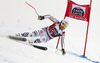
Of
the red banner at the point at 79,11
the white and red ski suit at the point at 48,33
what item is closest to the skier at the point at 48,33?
the white and red ski suit at the point at 48,33

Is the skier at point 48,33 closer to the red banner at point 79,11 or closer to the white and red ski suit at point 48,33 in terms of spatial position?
the white and red ski suit at point 48,33

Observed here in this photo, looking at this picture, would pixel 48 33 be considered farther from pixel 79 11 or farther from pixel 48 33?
pixel 79 11

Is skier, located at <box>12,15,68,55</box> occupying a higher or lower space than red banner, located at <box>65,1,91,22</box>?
lower

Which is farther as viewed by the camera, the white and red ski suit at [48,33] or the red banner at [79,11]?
the red banner at [79,11]

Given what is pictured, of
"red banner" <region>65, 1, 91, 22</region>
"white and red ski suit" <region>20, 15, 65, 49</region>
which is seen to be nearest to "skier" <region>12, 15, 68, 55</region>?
"white and red ski suit" <region>20, 15, 65, 49</region>

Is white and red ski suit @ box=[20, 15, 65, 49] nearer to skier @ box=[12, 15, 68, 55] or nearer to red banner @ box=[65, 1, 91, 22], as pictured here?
skier @ box=[12, 15, 68, 55]

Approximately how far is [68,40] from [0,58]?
6.65 meters

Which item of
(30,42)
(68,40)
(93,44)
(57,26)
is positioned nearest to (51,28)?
(57,26)

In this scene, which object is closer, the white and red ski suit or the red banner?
the white and red ski suit

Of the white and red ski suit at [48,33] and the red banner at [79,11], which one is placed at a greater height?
the red banner at [79,11]

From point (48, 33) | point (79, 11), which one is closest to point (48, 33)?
point (48, 33)

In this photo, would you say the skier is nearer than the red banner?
Yes

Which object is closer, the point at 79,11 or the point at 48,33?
the point at 48,33

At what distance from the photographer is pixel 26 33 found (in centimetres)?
499
